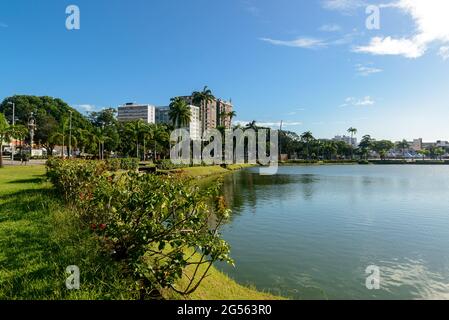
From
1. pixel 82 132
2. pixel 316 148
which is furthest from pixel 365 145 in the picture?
pixel 82 132

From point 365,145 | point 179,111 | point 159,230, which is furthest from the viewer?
point 365,145

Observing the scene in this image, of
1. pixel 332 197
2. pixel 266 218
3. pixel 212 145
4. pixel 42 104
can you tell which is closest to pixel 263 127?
pixel 212 145

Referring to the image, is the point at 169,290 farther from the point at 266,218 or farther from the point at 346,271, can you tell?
the point at 266,218

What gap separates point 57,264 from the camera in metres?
7.05

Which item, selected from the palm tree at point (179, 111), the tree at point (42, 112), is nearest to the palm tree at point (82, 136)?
the tree at point (42, 112)

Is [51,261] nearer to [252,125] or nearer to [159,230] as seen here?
[159,230]

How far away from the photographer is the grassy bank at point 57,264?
6.09 meters

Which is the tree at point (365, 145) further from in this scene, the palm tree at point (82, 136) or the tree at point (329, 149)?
the palm tree at point (82, 136)

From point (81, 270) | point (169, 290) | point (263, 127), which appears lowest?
point (169, 290)

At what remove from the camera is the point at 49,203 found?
13242 mm

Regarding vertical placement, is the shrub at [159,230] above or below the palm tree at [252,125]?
below

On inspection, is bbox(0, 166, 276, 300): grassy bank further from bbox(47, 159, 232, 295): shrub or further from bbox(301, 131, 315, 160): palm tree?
bbox(301, 131, 315, 160): palm tree
